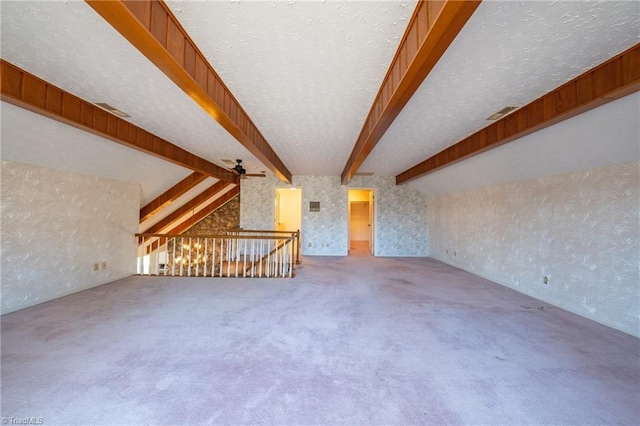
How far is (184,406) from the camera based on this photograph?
1596mm

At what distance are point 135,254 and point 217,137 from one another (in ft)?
10.4

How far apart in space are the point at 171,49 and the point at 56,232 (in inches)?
142

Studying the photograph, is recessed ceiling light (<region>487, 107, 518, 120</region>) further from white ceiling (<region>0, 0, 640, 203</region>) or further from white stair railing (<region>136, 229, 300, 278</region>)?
white stair railing (<region>136, 229, 300, 278</region>)

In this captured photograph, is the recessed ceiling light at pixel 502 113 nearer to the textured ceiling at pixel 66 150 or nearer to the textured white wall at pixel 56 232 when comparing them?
the textured ceiling at pixel 66 150

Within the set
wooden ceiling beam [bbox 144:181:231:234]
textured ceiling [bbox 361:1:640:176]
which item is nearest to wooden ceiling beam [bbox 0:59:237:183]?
textured ceiling [bbox 361:1:640:176]

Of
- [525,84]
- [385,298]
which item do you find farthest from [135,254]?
[525,84]

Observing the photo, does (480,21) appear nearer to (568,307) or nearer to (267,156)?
(267,156)

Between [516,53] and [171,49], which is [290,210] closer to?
[171,49]

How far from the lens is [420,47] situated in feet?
5.10

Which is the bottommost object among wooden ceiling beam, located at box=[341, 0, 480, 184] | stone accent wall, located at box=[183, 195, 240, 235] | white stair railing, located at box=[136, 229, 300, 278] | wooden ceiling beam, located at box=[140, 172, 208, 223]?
white stair railing, located at box=[136, 229, 300, 278]

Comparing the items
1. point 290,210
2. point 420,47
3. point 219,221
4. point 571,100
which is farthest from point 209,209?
point 571,100

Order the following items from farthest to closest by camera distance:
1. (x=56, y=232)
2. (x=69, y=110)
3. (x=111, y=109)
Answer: (x=56, y=232)
(x=111, y=109)
(x=69, y=110)

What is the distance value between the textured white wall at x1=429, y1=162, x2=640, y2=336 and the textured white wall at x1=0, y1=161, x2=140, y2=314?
7.21 m

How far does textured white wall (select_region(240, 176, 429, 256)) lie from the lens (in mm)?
7812
